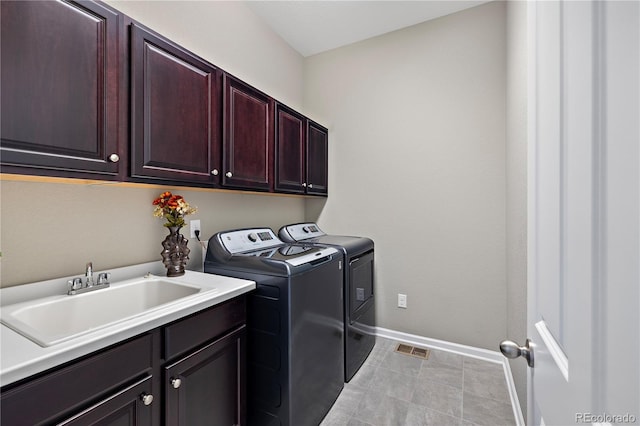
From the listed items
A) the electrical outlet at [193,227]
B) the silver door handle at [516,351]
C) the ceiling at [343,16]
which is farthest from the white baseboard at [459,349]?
the ceiling at [343,16]

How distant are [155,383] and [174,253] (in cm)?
75

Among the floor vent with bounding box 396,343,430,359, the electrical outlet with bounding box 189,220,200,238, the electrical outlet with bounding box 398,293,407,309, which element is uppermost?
the electrical outlet with bounding box 189,220,200,238

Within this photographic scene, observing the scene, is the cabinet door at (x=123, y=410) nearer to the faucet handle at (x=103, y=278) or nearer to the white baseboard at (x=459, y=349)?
the faucet handle at (x=103, y=278)

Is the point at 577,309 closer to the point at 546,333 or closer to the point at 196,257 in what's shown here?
the point at 546,333

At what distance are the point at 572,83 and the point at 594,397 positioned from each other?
0.50 meters

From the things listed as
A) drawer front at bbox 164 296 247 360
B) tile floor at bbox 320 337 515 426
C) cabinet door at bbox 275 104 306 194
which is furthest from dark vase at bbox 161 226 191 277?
tile floor at bbox 320 337 515 426

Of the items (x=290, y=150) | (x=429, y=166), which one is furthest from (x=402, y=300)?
(x=290, y=150)

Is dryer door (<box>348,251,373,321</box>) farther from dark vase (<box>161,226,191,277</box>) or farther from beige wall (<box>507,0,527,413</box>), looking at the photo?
dark vase (<box>161,226,191,277</box>)

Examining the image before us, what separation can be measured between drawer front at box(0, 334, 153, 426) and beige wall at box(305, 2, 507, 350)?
2.21 meters

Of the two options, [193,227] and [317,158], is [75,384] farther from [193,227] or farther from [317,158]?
[317,158]

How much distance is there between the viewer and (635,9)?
324 mm

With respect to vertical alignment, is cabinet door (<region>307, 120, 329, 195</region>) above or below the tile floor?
above

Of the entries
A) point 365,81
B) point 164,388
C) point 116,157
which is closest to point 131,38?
point 116,157

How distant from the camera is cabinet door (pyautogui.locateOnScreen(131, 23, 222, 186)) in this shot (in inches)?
48.9
